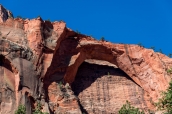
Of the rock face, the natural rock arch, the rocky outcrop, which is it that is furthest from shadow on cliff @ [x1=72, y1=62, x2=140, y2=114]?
the rocky outcrop

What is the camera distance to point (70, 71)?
28.1 metres

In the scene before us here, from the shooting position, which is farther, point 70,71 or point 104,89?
point 104,89

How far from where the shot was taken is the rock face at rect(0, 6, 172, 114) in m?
23.3

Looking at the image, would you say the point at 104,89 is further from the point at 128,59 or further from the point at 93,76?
the point at 128,59

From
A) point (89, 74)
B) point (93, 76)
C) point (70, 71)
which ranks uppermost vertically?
point (89, 74)

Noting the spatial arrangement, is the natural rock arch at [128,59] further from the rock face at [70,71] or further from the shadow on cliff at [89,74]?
the shadow on cliff at [89,74]

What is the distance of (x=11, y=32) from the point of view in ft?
82.0

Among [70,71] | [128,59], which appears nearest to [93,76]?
[70,71]

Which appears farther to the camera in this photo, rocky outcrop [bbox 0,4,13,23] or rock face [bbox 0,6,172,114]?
rocky outcrop [bbox 0,4,13,23]

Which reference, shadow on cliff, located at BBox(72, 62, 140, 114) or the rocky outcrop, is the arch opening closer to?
shadow on cliff, located at BBox(72, 62, 140, 114)

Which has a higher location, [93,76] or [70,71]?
[93,76]

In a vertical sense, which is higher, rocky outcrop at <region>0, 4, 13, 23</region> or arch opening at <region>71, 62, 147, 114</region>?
rocky outcrop at <region>0, 4, 13, 23</region>

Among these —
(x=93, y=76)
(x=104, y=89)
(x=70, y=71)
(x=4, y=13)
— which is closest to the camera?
(x=70, y=71)

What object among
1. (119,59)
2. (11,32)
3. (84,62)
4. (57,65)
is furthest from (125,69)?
(11,32)
